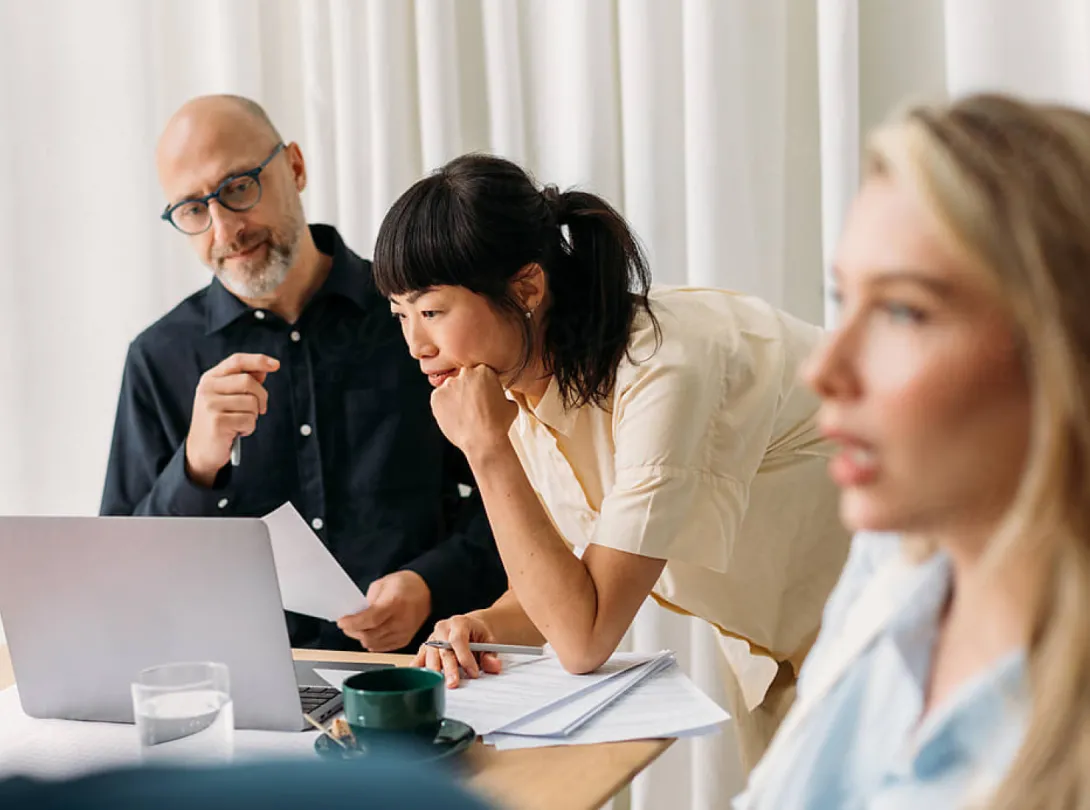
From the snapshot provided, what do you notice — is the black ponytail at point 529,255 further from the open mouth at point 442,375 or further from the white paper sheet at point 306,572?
the white paper sheet at point 306,572

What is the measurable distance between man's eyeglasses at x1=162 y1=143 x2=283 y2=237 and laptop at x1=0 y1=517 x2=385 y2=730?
2.84 ft

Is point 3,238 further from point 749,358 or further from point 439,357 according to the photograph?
point 749,358

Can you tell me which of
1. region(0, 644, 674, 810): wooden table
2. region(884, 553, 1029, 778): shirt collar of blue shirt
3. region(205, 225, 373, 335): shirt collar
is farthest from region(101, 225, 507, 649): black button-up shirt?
region(884, 553, 1029, 778): shirt collar of blue shirt

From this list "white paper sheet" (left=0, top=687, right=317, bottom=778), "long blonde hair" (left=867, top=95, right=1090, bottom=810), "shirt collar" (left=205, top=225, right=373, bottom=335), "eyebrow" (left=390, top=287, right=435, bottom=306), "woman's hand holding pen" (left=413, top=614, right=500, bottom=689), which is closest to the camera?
"long blonde hair" (left=867, top=95, right=1090, bottom=810)

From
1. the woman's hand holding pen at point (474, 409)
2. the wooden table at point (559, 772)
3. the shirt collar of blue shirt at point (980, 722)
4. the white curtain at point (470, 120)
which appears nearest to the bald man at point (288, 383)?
the white curtain at point (470, 120)

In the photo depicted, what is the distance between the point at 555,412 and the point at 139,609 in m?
0.54

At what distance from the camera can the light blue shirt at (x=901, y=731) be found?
2.21 ft

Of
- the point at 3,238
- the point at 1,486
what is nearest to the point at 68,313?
the point at 3,238

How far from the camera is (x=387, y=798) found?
0.94 ft

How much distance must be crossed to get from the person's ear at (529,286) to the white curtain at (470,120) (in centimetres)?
50

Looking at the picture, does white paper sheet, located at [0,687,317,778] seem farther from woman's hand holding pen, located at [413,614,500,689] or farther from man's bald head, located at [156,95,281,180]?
man's bald head, located at [156,95,281,180]

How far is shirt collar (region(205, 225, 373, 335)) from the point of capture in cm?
193

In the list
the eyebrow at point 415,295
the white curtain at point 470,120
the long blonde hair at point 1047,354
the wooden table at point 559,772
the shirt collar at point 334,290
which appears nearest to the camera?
the long blonde hair at point 1047,354

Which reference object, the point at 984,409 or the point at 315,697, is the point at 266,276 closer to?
the point at 315,697
